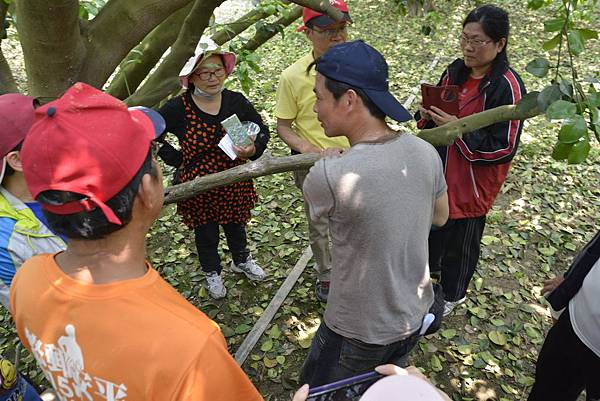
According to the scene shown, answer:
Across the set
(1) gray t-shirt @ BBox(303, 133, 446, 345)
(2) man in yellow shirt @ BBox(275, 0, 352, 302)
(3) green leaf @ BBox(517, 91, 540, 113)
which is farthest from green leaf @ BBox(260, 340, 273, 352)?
(3) green leaf @ BBox(517, 91, 540, 113)

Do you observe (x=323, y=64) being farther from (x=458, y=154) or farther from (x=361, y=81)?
(x=458, y=154)

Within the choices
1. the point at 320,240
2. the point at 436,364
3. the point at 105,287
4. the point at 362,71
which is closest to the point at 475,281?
the point at 436,364

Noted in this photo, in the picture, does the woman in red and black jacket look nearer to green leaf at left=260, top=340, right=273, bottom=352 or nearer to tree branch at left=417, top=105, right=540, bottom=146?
tree branch at left=417, top=105, right=540, bottom=146

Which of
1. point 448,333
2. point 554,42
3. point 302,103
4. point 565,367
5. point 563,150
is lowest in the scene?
point 448,333

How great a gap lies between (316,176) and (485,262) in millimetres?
3105

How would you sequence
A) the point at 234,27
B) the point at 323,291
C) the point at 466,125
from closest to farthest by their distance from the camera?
the point at 466,125, the point at 323,291, the point at 234,27

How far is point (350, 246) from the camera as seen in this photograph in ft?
5.80

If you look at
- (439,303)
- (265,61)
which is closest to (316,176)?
(439,303)

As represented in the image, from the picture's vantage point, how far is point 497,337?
133 inches

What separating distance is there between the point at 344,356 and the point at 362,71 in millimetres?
1288

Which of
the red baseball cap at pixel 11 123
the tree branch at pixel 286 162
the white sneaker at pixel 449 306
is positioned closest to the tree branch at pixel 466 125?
the tree branch at pixel 286 162

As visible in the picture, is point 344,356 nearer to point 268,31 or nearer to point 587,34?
point 587,34

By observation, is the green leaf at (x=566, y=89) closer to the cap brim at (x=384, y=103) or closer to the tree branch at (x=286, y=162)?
the tree branch at (x=286, y=162)

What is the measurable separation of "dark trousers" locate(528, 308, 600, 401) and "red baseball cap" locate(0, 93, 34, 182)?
2.61m
